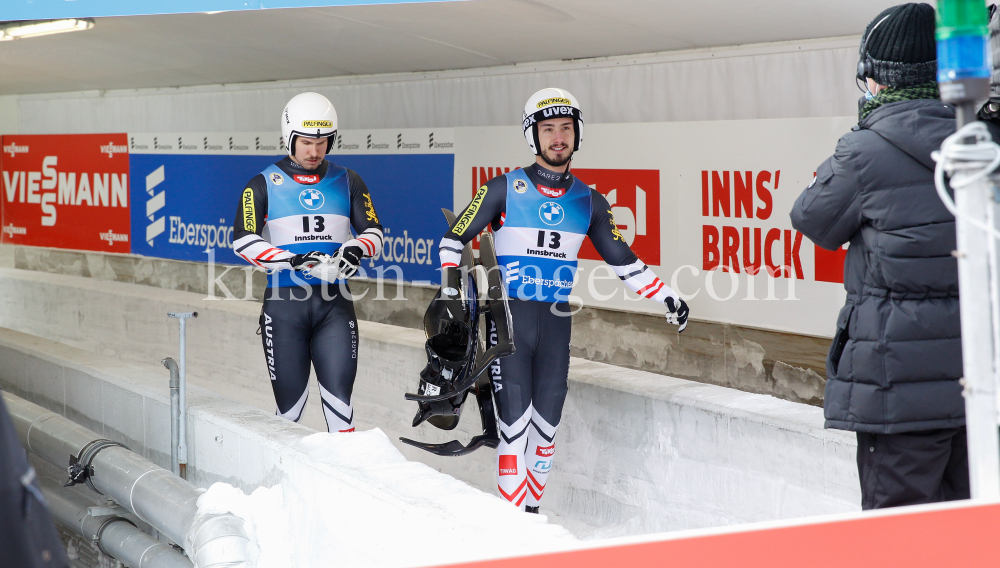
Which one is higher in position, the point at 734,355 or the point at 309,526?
the point at 734,355

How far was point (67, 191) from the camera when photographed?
11156mm

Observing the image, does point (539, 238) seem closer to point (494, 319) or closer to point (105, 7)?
point (494, 319)

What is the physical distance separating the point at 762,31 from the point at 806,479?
228 cm

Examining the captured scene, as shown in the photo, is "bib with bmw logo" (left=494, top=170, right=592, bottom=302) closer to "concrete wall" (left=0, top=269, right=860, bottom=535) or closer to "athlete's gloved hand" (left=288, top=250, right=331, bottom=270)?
"concrete wall" (left=0, top=269, right=860, bottom=535)

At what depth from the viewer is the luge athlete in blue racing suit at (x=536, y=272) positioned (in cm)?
423

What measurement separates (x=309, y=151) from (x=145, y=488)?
72.0 inches

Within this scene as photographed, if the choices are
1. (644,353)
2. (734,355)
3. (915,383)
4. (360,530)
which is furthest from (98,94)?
(915,383)

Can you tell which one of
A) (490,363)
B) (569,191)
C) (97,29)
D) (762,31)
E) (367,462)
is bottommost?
(367,462)

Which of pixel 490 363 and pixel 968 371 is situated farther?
pixel 490 363

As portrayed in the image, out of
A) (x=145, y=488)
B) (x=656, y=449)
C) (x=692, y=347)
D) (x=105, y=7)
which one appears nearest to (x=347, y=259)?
(x=145, y=488)

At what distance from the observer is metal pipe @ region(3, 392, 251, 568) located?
337cm

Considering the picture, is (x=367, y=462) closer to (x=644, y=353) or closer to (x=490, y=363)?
(x=490, y=363)

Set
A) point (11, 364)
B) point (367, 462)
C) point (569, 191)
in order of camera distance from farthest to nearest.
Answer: point (11, 364) < point (569, 191) < point (367, 462)

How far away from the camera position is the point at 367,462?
3.39 m
